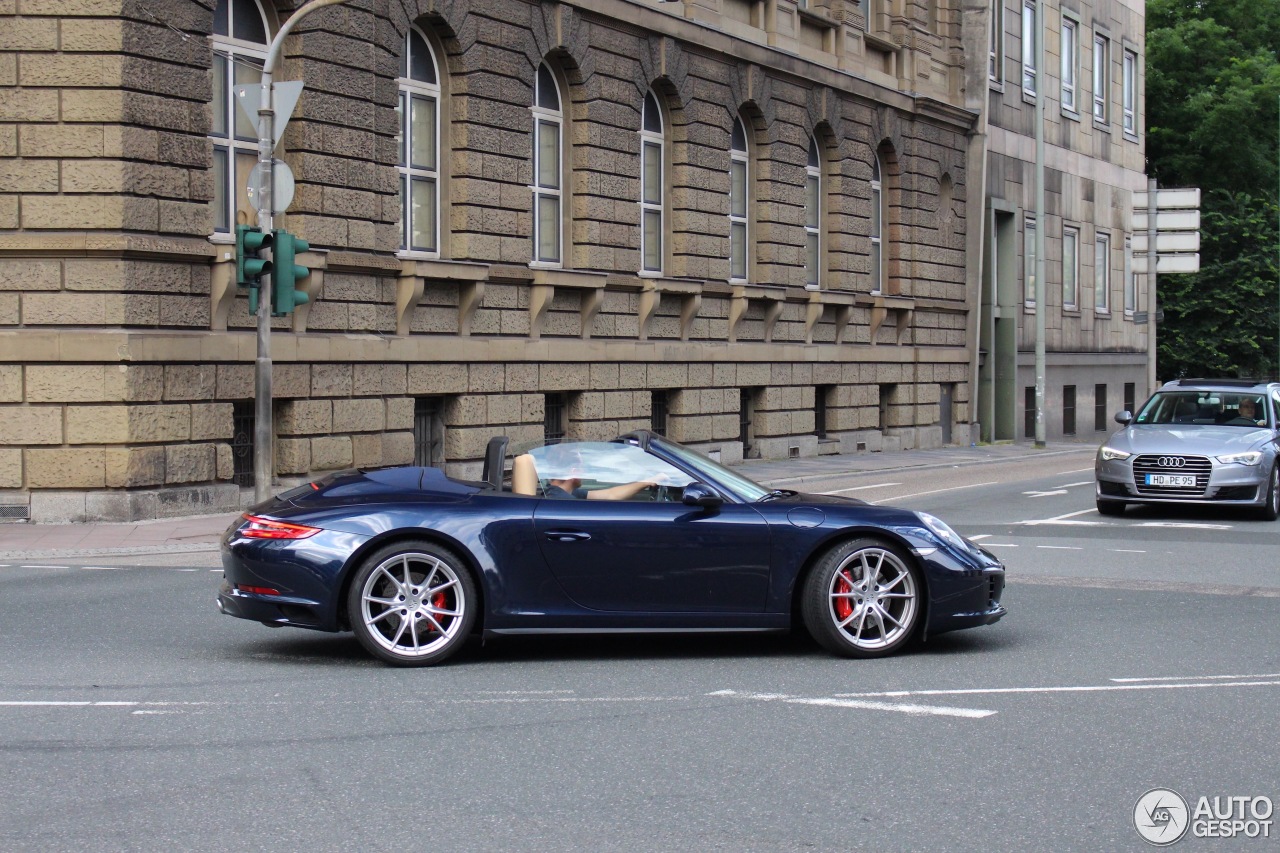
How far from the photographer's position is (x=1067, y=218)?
4597 cm

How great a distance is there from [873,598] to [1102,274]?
41434 mm

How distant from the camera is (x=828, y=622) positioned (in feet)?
30.5

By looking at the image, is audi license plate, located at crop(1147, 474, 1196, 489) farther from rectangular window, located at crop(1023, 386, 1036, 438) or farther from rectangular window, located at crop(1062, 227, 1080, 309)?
rectangular window, located at crop(1062, 227, 1080, 309)

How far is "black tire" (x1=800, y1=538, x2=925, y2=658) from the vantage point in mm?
9289

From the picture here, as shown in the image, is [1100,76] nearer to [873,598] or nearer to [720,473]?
[720,473]

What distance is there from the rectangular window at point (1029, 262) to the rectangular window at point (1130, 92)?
30.7 ft

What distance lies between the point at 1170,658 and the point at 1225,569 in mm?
5158

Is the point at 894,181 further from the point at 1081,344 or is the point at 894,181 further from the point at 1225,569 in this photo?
the point at 1225,569

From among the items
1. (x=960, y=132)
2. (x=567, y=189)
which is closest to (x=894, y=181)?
(x=960, y=132)

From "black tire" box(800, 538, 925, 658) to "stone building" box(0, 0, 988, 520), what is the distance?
36.7ft

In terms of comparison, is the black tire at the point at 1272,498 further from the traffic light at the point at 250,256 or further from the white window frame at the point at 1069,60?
the white window frame at the point at 1069,60

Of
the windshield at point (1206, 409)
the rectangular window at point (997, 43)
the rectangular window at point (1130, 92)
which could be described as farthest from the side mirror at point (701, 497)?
the rectangular window at point (1130, 92)

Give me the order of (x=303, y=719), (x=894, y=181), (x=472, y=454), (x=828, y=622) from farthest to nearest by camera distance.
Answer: (x=894, y=181), (x=472, y=454), (x=828, y=622), (x=303, y=719)

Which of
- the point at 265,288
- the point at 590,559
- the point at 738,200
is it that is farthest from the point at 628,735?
the point at 738,200
